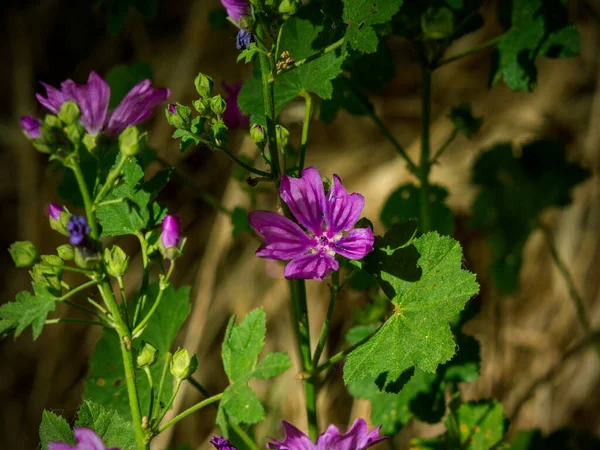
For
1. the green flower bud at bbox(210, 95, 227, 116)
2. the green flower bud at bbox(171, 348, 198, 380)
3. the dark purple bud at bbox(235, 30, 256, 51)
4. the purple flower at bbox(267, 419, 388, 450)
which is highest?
the dark purple bud at bbox(235, 30, 256, 51)

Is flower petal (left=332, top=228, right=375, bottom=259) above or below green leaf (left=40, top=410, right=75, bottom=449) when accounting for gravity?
above

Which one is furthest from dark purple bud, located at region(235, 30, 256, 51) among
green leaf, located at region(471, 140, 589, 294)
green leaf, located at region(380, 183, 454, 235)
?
green leaf, located at region(471, 140, 589, 294)

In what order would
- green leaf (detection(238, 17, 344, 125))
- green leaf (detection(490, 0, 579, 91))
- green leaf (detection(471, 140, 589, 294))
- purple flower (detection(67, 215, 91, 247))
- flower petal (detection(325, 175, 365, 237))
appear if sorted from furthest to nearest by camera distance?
green leaf (detection(471, 140, 589, 294)) → green leaf (detection(490, 0, 579, 91)) → green leaf (detection(238, 17, 344, 125)) → flower petal (detection(325, 175, 365, 237)) → purple flower (detection(67, 215, 91, 247))

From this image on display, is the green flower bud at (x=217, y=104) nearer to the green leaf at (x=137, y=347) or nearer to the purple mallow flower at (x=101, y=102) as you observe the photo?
the purple mallow flower at (x=101, y=102)

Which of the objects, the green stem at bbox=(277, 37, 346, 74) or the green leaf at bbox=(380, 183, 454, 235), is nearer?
A: the green stem at bbox=(277, 37, 346, 74)

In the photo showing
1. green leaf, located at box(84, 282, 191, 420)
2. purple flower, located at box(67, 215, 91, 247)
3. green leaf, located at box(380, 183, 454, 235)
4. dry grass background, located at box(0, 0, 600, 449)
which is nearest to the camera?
purple flower, located at box(67, 215, 91, 247)

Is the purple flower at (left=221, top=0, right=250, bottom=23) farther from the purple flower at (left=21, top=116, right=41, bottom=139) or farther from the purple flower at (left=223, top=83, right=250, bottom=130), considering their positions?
the purple flower at (left=223, top=83, right=250, bottom=130)

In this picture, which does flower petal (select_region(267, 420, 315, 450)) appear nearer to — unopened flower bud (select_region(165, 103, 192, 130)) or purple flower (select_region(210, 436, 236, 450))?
purple flower (select_region(210, 436, 236, 450))
